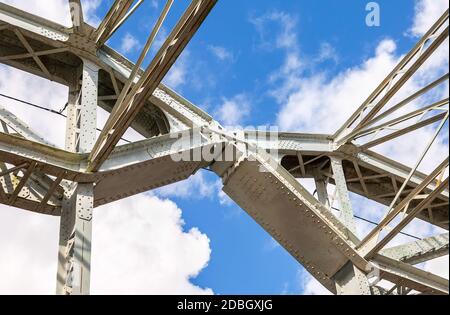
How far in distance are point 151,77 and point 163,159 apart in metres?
2.59

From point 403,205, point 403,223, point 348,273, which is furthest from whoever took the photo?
point 348,273

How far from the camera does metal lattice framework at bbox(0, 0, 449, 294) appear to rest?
10.3 metres

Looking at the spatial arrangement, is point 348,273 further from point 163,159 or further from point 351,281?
point 163,159

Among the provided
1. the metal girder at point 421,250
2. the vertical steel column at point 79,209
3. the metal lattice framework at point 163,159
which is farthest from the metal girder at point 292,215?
the vertical steel column at point 79,209

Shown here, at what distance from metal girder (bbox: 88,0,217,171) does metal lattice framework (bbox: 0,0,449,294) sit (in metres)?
0.02

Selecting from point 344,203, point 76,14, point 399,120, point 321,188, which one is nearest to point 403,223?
point 344,203

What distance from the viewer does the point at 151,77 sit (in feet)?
32.0

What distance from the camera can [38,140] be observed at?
34.7 feet

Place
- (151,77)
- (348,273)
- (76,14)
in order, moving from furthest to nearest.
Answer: (348,273) → (76,14) → (151,77)

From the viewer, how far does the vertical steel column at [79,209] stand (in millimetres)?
9805

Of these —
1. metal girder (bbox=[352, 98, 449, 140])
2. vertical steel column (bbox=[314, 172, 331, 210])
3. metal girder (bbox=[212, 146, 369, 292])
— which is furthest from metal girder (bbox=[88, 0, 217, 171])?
vertical steel column (bbox=[314, 172, 331, 210])

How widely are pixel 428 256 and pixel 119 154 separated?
7725 mm

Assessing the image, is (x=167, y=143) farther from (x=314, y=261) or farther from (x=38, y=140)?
(x=314, y=261)
